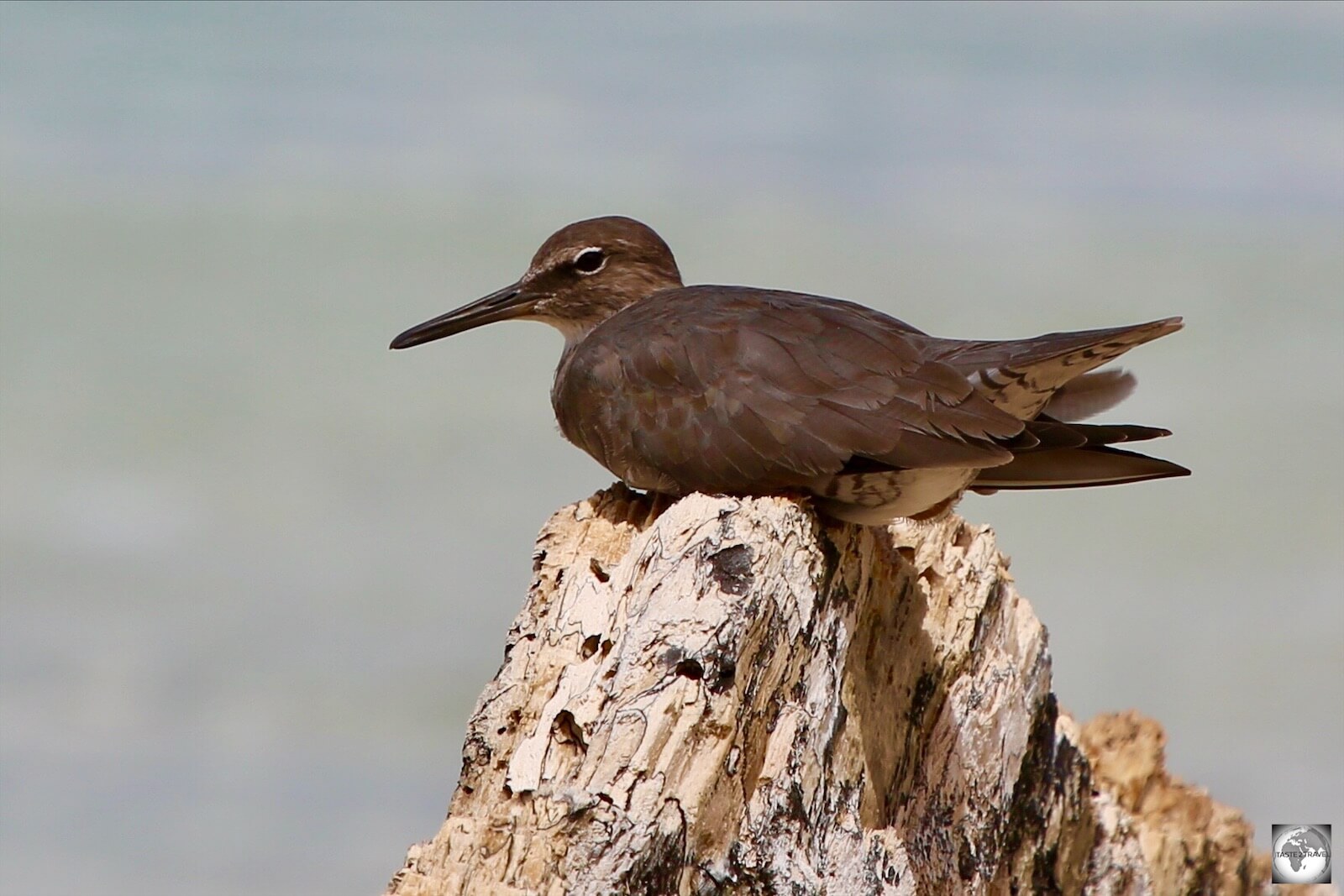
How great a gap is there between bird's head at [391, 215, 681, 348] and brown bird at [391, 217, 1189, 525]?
0.99m

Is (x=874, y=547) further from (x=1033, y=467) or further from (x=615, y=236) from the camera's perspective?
(x=615, y=236)

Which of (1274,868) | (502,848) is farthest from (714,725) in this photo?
(1274,868)

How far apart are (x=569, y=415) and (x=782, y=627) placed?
1788mm

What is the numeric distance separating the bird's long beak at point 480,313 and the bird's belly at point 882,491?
2413 millimetres

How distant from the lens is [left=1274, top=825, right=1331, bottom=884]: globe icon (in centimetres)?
718

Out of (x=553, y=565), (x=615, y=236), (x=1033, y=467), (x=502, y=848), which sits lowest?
(x=502, y=848)

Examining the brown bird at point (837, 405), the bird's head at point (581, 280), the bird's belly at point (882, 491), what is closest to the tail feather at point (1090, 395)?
the brown bird at point (837, 405)

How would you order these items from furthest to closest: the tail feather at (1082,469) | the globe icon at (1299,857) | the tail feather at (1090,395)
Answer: the globe icon at (1299,857) → the tail feather at (1090,395) → the tail feather at (1082,469)

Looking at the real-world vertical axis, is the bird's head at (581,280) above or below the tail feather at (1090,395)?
above

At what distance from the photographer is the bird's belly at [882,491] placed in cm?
540

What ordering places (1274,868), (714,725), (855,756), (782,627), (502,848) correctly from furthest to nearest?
(1274,868)
(855,756)
(782,627)
(714,725)
(502,848)

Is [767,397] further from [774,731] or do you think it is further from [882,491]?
[774,731]

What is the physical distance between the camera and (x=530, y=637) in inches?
201

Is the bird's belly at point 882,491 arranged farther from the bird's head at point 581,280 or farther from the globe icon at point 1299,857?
the globe icon at point 1299,857
